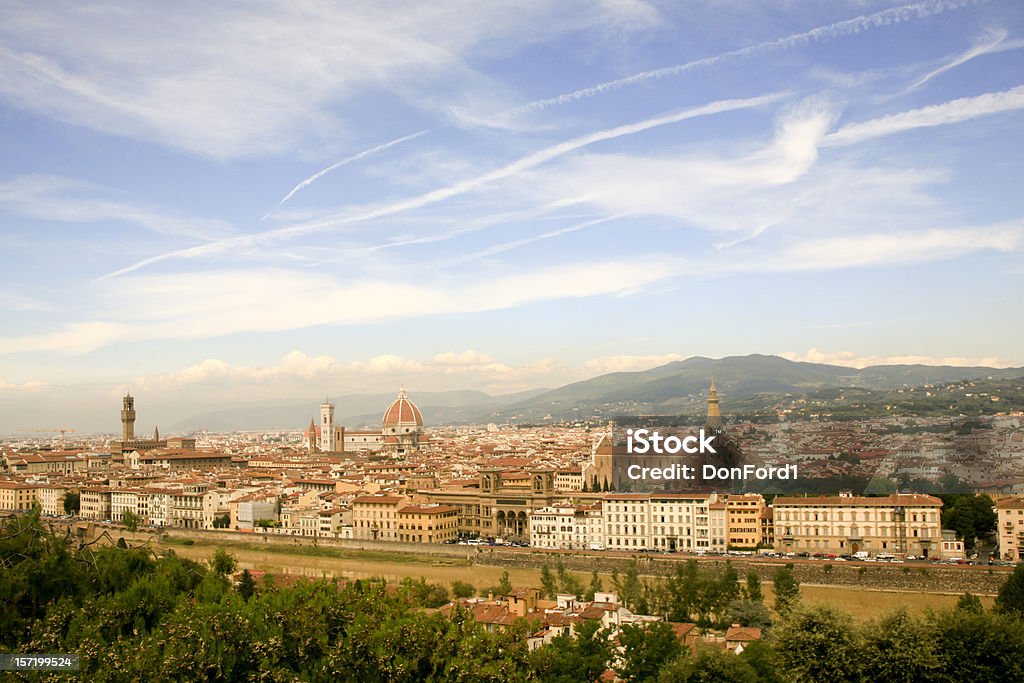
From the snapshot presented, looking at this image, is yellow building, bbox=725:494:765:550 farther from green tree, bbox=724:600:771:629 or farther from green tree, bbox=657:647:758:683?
green tree, bbox=657:647:758:683

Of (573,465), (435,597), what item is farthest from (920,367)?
(435,597)

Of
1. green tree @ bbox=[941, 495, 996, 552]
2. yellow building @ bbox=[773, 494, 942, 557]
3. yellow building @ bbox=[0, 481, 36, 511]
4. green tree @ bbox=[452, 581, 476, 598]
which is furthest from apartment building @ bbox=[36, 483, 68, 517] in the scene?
green tree @ bbox=[941, 495, 996, 552]

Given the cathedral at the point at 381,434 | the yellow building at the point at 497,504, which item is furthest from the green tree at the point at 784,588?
the cathedral at the point at 381,434

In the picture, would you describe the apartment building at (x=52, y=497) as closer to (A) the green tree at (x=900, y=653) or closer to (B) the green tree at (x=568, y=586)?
(B) the green tree at (x=568, y=586)

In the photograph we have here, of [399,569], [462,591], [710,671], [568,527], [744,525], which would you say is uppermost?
[710,671]

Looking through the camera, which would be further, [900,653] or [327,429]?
[327,429]

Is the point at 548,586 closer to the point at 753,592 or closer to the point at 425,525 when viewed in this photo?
the point at 753,592

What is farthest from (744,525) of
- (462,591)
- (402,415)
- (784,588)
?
(402,415)
